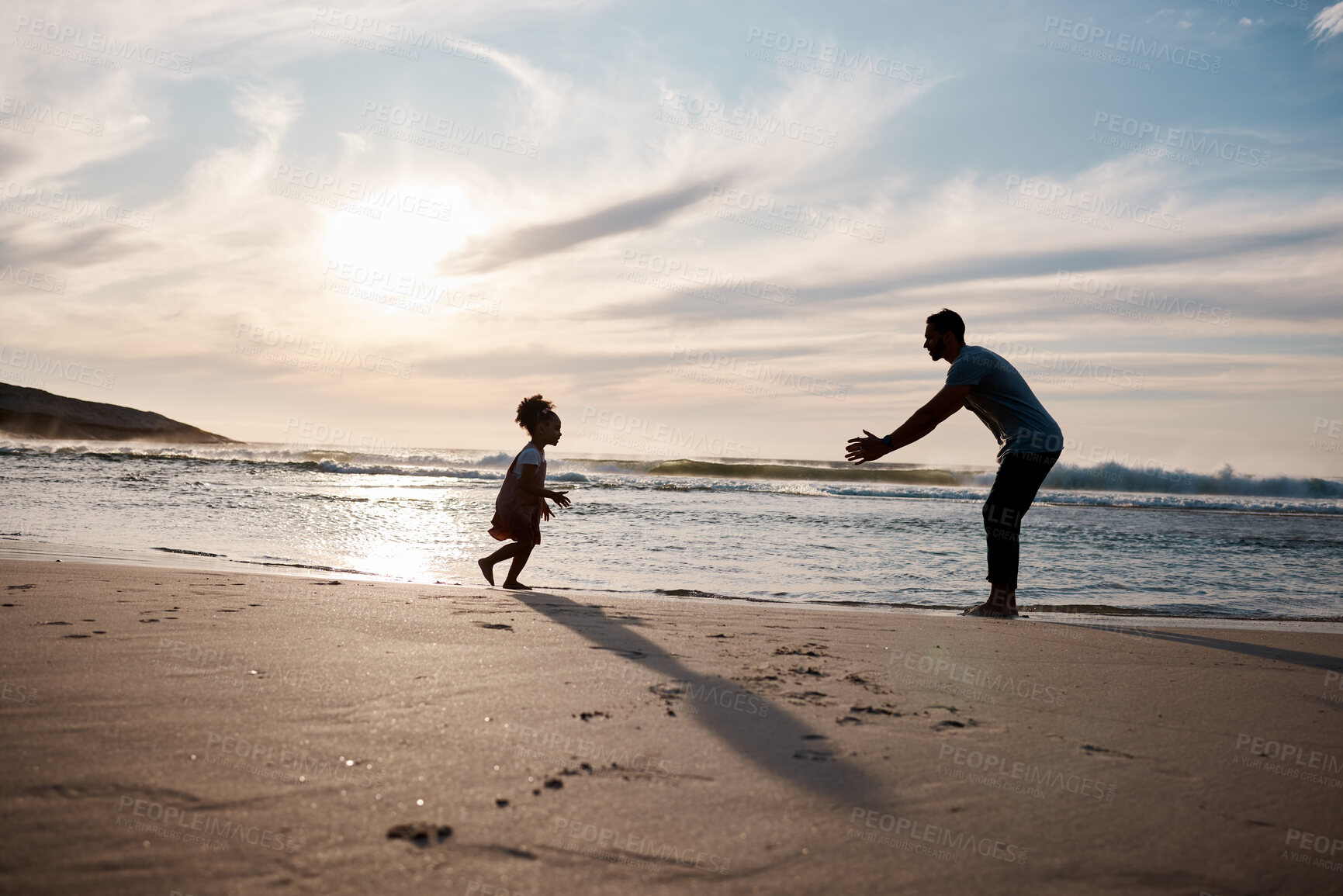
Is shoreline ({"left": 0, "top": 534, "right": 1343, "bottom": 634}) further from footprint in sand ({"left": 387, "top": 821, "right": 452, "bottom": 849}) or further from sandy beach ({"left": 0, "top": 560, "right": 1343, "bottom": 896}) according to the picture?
footprint in sand ({"left": 387, "top": 821, "right": 452, "bottom": 849})

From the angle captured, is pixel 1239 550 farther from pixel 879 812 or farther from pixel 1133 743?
pixel 879 812

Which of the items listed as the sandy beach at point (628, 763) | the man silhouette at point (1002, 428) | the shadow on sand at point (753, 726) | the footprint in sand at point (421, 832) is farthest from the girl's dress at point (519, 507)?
the footprint in sand at point (421, 832)

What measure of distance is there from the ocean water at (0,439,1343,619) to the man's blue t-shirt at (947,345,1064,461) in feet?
4.40

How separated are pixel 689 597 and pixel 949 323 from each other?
255 cm

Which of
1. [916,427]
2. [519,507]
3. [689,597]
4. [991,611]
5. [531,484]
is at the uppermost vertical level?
[916,427]

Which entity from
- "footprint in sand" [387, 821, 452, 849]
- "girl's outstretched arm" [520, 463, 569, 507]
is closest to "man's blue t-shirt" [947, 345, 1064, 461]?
"girl's outstretched arm" [520, 463, 569, 507]

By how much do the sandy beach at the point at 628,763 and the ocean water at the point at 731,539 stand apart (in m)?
2.70

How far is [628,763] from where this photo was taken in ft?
6.64

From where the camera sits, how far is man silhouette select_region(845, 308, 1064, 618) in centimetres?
509

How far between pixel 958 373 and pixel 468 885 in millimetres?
4438

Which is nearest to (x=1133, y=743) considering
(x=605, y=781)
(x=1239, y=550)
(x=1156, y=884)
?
(x=1156, y=884)

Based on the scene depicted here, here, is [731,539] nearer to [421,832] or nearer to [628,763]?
[628,763]

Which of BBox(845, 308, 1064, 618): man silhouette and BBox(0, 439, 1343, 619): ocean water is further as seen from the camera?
BBox(0, 439, 1343, 619): ocean water

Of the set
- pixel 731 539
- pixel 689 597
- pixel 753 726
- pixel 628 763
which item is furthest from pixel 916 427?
pixel 731 539
